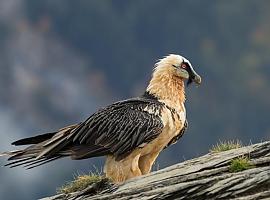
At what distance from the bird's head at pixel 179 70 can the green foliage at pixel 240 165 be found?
5554 millimetres

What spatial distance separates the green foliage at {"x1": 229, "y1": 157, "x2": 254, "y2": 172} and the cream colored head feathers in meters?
5.02

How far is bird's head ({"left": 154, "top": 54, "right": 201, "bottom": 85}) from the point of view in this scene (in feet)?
55.8

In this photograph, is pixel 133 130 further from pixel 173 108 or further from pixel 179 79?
pixel 179 79

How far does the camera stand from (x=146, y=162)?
15758 millimetres

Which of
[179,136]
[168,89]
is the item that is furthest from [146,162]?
[168,89]

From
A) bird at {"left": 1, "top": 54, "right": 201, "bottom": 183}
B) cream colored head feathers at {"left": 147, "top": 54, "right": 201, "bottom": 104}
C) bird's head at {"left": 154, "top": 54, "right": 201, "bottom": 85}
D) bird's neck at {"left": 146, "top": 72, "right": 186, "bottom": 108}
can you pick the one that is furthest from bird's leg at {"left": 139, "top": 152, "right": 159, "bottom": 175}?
bird's head at {"left": 154, "top": 54, "right": 201, "bottom": 85}

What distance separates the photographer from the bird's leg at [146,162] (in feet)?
51.6

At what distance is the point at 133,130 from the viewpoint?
1538 centimetres

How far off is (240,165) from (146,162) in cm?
456

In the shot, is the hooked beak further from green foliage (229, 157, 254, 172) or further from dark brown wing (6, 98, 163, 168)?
green foliage (229, 157, 254, 172)

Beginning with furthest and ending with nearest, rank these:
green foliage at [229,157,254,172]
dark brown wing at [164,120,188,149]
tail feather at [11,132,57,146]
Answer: dark brown wing at [164,120,188,149] → tail feather at [11,132,57,146] → green foliage at [229,157,254,172]

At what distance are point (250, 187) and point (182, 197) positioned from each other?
1.15 m

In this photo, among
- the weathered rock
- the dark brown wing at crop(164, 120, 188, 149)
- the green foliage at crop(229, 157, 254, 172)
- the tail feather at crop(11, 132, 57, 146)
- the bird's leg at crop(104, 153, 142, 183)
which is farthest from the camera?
the dark brown wing at crop(164, 120, 188, 149)

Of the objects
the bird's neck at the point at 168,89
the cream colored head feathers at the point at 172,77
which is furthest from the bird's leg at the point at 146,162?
the cream colored head feathers at the point at 172,77
